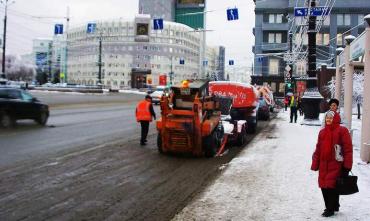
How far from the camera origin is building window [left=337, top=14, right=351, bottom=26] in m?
84.1

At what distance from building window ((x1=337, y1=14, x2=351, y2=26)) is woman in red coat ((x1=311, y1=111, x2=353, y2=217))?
3240 inches

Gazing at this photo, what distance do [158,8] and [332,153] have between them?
108675 mm

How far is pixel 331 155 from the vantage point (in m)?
7.11

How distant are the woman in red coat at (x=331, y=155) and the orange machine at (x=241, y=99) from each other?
45.9 feet

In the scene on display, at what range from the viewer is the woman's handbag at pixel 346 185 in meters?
7.02

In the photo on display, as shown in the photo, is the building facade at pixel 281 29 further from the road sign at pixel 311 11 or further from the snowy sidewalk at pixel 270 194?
the snowy sidewalk at pixel 270 194

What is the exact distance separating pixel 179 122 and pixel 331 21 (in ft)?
252

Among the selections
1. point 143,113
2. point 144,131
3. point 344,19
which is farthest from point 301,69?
point 143,113

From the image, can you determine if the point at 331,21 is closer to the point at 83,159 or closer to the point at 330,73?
the point at 330,73

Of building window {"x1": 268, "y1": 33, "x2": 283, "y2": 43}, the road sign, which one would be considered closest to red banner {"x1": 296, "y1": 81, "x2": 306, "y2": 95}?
the road sign

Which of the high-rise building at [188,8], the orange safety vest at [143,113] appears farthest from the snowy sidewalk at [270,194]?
the high-rise building at [188,8]

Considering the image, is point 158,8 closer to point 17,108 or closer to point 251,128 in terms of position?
point 251,128

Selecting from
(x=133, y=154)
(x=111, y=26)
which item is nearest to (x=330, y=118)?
(x=133, y=154)

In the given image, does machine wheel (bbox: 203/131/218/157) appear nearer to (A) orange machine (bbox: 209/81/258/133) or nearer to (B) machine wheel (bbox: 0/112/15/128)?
(A) orange machine (bbox: 209/81/258/133)
